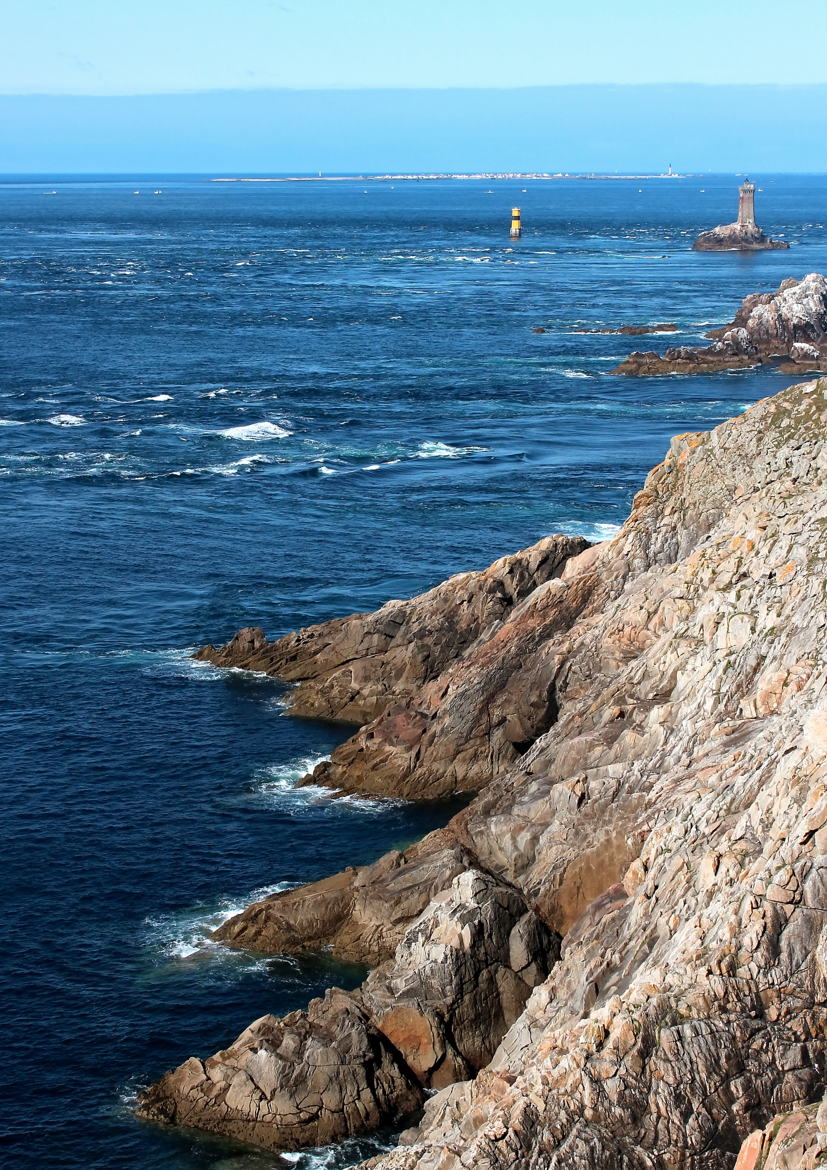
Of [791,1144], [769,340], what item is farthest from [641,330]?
[791,1144]

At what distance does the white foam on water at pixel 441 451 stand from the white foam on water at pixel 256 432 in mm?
11279

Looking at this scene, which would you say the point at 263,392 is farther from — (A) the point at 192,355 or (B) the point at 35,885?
(B) the point at 35,885

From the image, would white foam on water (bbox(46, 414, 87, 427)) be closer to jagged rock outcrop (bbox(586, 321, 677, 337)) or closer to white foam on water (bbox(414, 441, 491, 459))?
white foam on water (bbox(414, 441, 491, 459))

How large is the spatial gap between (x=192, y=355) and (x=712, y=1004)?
432 ft

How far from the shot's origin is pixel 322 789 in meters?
58.1

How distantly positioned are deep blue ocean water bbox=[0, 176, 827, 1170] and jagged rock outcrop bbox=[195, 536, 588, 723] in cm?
164

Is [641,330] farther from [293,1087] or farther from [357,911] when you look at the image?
[293,1087]

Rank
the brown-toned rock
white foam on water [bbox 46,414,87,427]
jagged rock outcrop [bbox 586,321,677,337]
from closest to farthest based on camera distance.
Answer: the brown-toned rock
white foam on water [bbox 46,414,87,427]
jagged rock outcrop [bbox 586,321,677,337]

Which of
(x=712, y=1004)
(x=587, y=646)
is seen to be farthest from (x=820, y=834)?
(x=587, y=646)

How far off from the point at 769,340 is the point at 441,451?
180 feet

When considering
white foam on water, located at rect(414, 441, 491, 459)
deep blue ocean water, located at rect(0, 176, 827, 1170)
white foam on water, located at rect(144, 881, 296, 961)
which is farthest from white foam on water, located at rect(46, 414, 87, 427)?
white foam on water, located at rect(144, 881, 296, 961)

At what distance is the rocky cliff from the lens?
29672 millimetres

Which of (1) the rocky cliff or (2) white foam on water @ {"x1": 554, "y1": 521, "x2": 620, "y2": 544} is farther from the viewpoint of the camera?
(2) white foam on water @ {"x1": 554, "y1": 521, "x2": 620, "y2": 544}

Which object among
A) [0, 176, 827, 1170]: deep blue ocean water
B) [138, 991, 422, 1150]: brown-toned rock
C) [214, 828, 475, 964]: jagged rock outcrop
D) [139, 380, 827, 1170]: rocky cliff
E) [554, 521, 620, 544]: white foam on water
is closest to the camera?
[139, 380, 827, 1170]: rocky cliff
